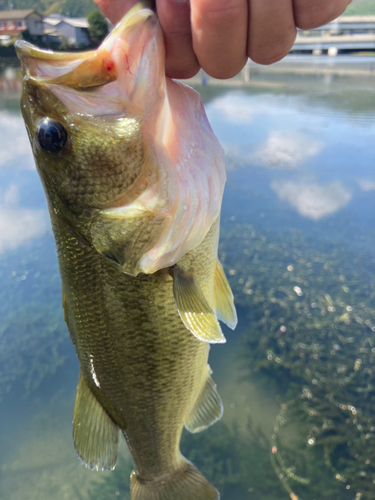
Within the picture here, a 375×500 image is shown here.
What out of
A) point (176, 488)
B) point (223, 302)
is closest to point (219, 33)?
point (223, 302)

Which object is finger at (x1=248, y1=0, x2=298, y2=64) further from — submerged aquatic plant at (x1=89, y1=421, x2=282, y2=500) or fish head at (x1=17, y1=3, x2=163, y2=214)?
submerged aquatic plant at (x1=89, y1=421, x2=282, y2=500)

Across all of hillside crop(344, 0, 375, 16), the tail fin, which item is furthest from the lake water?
hillside crop(344, 0, 375, 16)

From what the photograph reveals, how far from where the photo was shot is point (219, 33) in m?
0.53

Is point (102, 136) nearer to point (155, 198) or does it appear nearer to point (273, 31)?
point (155, 198)

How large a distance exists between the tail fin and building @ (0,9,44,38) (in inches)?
1049

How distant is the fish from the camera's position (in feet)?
1.99

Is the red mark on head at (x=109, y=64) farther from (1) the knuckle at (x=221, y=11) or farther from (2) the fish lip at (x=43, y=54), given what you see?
(1) the knuckle at (x=221, y=11)

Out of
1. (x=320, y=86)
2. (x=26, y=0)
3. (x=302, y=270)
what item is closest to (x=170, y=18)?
(x=302, y=270)

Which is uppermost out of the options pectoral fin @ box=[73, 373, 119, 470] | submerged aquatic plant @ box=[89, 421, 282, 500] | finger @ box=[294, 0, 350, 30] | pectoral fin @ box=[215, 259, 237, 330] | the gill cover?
finger @ box=[294, 0, 350, 30]

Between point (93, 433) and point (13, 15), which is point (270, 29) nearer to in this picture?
point (93, 433)

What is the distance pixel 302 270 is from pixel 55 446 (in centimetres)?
196

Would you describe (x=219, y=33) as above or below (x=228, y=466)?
above

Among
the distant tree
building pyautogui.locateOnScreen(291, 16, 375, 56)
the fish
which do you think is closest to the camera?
the fish

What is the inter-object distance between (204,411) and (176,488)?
25 centimetres
